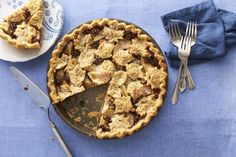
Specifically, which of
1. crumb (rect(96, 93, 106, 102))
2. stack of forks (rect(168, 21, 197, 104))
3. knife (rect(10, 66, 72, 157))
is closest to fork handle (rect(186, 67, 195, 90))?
stack of forks (rect(168, 21, 197, 104))

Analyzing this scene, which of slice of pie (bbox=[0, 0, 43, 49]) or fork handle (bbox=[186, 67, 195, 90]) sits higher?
slice of pie (bbox=[0, 0, 43, 49])

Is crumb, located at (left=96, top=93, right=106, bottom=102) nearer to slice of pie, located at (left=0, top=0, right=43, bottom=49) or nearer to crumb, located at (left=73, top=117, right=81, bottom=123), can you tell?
crumb, located at (left=73, top=117, right=81, bottom=123)

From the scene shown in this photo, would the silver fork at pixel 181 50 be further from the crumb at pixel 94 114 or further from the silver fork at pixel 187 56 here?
the crumb at pixel 94 114

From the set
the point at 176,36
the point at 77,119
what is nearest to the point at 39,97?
the point at 77,119

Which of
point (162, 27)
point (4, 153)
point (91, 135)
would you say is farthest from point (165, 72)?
point (4, 153)

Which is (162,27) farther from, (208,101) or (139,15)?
(208,101)

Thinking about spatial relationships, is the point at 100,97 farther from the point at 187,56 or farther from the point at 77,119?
the point at 187,56
